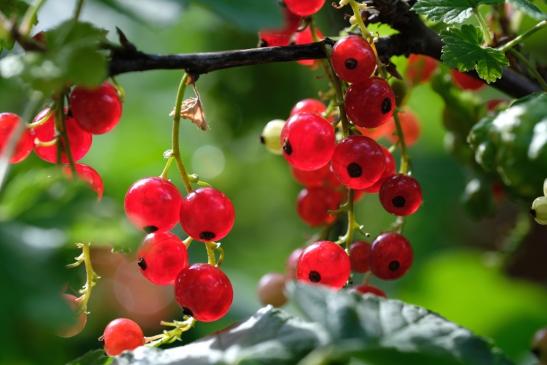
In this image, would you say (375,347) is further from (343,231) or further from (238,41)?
(238,41)

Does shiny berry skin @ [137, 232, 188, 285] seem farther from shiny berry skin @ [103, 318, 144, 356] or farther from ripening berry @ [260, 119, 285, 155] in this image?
ripening berry @ [260, 119, 285, 155]

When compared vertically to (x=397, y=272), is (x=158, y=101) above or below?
above

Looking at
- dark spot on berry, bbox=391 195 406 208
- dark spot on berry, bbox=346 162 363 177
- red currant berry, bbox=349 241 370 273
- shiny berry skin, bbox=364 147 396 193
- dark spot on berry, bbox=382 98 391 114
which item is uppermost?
dark spot on berry, bbox=382 98 391 114

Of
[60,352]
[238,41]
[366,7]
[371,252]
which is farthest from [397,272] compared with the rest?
[238,41]

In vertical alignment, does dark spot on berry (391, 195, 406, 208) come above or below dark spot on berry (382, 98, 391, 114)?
below

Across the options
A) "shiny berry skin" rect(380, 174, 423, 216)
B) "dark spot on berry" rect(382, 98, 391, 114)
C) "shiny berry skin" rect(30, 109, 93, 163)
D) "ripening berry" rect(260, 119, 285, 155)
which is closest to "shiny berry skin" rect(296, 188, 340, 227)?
"ripening berry" rect(260, 119, 285, 155)

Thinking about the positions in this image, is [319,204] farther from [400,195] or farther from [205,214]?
[205,214]

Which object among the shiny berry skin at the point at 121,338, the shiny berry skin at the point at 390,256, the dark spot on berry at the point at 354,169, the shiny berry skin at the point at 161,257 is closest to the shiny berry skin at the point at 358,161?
the dark spot on berry at the point at 354,169
